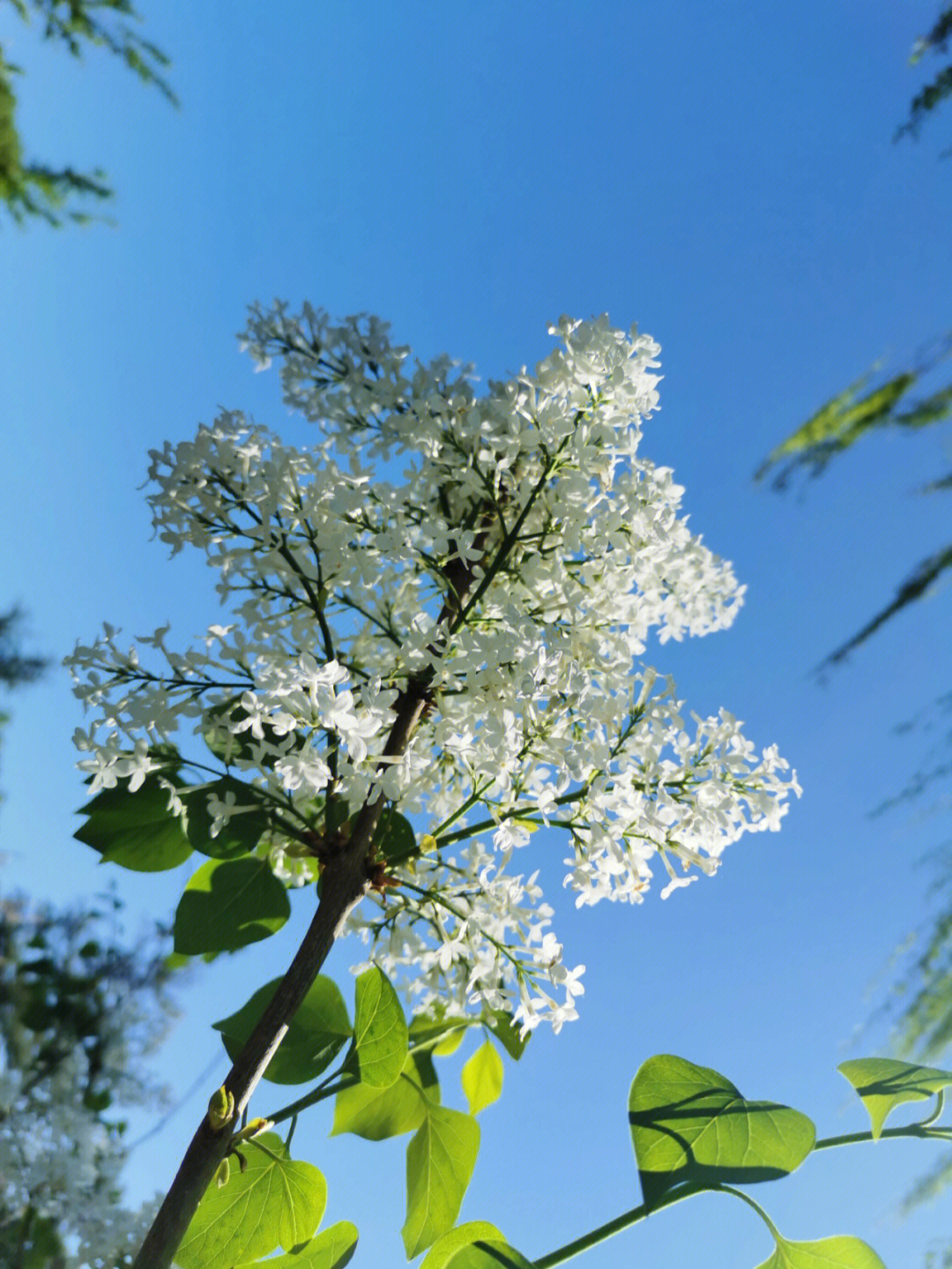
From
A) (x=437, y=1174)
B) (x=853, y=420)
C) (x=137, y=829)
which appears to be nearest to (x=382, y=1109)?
(x=437, y=1174)

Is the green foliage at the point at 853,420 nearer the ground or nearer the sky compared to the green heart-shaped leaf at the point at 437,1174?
nearer the sky

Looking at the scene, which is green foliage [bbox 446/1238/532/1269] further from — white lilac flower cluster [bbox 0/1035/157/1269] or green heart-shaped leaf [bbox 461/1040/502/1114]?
white lilac flower cluster [bbox 0/1035/157/1269]

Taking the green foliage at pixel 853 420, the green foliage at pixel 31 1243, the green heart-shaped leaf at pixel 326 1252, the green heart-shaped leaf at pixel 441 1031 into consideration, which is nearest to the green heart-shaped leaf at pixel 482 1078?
the green heart-shaped leaf at pixel 441 1031

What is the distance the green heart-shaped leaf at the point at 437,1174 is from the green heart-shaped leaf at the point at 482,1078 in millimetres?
43

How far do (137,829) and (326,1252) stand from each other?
0.47 feet

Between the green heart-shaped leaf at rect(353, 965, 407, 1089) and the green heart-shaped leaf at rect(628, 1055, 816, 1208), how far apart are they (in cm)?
8

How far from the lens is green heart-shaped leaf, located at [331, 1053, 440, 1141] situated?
0.35 m

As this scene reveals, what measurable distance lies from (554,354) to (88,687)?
0.19 m

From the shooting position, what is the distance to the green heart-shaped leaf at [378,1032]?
11.6 inches

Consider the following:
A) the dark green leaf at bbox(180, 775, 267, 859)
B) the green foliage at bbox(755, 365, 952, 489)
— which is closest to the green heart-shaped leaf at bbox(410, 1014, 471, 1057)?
the dark green leaf at bbox(180, 775, 267, 859)

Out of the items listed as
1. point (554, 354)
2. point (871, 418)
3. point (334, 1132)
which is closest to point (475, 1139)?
point (334, 1132)

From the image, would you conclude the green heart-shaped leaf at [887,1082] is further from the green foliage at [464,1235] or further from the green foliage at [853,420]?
the green foliage at [853,420]

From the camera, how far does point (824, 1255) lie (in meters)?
Result: 0.25

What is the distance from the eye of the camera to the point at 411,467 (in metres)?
0.36
